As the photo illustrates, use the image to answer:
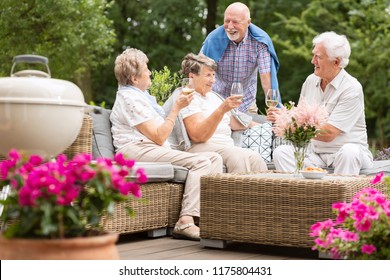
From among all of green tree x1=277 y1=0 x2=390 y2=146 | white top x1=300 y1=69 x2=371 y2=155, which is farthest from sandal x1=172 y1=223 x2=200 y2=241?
green tree x1=277 y1=0 x2=390 y2=146

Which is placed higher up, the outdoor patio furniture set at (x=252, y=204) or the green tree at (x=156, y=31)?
the green tree at (x=156, y=31)

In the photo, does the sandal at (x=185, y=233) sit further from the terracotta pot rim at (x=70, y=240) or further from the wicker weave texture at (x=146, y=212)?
the terracotta pot rim at (x=70, y=240)

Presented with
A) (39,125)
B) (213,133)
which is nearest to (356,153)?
(213,133)

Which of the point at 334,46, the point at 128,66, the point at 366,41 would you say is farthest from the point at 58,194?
the point at 366,41

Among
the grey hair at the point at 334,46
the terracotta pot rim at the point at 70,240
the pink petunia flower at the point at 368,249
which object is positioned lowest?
the pink petunia flower at the point at 368,249

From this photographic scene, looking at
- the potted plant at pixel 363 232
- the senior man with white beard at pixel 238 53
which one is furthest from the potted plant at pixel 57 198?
the senior man with white beard at pixel 238 53

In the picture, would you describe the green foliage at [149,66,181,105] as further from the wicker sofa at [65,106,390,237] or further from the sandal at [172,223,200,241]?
the sandal at [172,223,200,241]

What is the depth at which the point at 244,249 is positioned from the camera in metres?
4.12

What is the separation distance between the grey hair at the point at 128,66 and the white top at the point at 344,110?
4.05ft

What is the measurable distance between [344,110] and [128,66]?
1.48m

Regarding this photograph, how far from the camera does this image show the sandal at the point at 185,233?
14.2ft

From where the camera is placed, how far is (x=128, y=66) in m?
4.45

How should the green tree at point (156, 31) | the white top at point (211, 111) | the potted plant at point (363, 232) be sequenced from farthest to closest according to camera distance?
the green tree at point (156, 31) → the white top at point (211, 111) → the potted plant at point (363, 232)

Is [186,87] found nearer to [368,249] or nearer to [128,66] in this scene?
[128,66]
